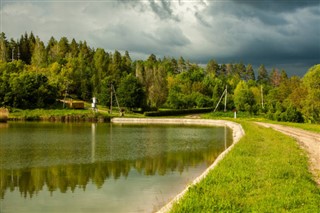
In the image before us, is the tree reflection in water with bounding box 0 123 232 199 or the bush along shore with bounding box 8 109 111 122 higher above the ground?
the bush along shore with bounding box 8 109 111 122

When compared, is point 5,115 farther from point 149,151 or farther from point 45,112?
point 149,151

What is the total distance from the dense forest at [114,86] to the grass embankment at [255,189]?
68744mm

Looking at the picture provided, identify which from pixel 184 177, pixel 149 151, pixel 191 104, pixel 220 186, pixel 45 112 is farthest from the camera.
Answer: pixel 191 104

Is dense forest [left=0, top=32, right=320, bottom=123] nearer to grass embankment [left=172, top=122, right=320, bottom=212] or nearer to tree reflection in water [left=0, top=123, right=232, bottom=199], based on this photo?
tree reflection in water [left=0, top=123, right=232, bottom=199]

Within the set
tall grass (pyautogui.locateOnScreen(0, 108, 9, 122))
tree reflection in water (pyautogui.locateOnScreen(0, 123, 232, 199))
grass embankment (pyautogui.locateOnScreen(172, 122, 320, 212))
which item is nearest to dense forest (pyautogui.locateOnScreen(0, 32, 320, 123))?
tall grass (pyautogui.locateOnScreen(0, 108, 9, 122))

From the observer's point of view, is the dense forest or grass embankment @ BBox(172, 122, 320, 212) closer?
grass embankment @ BBox(172, 122, 320, 212)

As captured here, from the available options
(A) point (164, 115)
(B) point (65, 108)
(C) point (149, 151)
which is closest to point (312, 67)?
(A) point (164, 115)

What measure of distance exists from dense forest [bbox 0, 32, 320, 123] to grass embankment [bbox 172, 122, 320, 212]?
226 feet

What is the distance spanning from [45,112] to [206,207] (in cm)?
8623

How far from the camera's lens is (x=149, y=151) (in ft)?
118

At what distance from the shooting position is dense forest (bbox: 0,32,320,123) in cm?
9594

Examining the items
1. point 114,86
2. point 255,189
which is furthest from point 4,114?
point 255,189

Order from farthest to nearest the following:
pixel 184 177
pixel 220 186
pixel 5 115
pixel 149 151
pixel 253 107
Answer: pixel 253 107, pixel 5 115, pixel 149 151, pixel 184 177, pixel 220 186

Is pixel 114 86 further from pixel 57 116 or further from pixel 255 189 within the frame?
pixel 255 189
